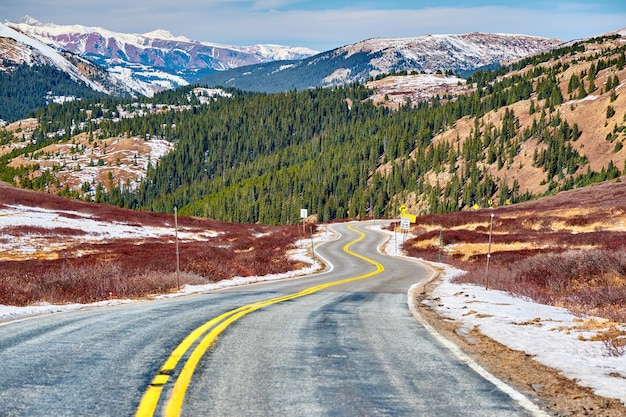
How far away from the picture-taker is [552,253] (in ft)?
87.1

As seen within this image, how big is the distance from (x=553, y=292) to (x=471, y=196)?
127 metres

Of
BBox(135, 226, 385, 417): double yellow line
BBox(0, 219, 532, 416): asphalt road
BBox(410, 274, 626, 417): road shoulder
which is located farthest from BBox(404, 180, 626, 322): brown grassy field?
BBox(135, 226, 385, 417): double yellow line

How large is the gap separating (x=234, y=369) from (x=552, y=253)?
24159 millimetres

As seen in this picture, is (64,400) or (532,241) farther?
(532,241)

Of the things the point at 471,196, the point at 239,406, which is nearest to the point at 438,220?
the point at 239,406

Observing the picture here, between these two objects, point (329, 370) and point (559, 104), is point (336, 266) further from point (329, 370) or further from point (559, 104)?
point (559, 104)

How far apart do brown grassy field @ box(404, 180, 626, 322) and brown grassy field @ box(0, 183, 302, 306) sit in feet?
37.0

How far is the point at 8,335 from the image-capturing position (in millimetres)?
8219

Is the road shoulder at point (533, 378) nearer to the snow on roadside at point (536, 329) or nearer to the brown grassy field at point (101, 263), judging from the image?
the snow on roadside at point (536, 329)

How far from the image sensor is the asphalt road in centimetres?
502

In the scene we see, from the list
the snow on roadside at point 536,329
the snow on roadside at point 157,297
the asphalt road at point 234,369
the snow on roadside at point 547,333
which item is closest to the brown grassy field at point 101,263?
the snow on roadside at point 157,297

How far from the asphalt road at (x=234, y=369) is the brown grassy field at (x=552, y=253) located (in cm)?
525

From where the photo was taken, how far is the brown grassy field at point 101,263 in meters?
16.1

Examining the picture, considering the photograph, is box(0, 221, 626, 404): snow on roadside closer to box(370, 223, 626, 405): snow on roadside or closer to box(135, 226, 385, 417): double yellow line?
box(370, 223, 626, 405): snow on roadside
